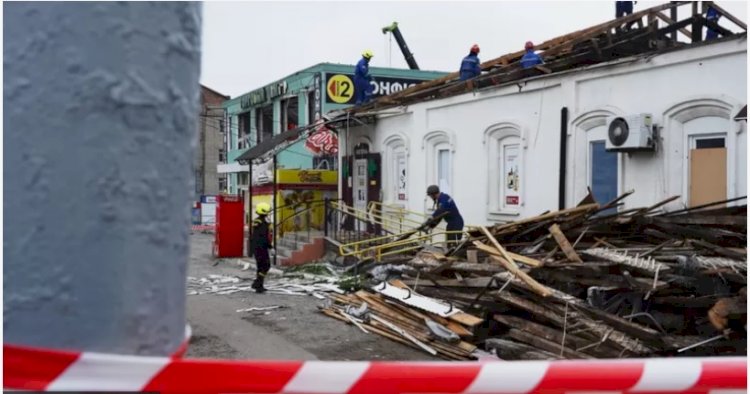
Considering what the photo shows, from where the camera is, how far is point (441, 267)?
10234 millimetres

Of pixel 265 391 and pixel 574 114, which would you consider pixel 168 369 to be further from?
pixel 574 114

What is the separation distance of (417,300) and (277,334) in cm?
206

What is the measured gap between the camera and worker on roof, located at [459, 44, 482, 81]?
55.2ft

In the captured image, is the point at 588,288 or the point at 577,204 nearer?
the point at 588,288

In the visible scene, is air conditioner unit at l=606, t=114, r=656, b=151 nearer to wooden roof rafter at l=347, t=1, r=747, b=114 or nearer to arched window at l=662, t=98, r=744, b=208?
arched window at l=662, t=98, r=744, b=208

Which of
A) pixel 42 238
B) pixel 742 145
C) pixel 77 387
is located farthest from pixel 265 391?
pixel 742 145

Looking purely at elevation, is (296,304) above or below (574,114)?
below

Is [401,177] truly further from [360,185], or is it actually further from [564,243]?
[564,243]

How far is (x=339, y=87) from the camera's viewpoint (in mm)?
26828

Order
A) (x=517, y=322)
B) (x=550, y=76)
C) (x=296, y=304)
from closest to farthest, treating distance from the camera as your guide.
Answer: (x=517, y=322) → (x=296, y=304) → (x=550, y=76)

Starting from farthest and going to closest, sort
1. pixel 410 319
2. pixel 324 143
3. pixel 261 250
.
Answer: pixel 324 143
pixel 261 250
pixel 410 319

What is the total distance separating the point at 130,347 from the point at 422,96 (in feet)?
54.5

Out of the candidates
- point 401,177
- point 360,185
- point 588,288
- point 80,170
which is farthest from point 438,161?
point 80,170

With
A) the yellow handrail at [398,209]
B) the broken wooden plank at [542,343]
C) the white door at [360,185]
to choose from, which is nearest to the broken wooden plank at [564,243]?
the broken wooden plank at [542,343]
